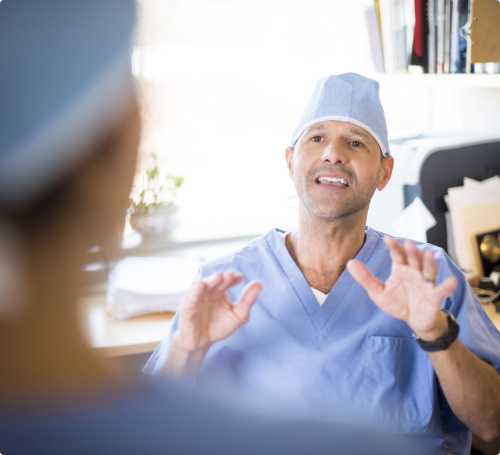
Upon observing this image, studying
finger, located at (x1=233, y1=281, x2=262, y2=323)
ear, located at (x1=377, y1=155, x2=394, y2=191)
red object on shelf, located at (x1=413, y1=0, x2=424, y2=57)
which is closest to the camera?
finger, located at (x1=233, y1=281, x2=262, y2=323)

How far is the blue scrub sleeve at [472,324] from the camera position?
1091mm

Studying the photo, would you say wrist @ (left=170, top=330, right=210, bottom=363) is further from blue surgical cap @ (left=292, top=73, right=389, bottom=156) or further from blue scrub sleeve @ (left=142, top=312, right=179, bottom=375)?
blue surgical cap @ (left=292, top=73, right=389, bottom=156)

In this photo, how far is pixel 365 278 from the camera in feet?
2.89

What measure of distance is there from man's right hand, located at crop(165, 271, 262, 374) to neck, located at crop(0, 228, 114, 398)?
517mm

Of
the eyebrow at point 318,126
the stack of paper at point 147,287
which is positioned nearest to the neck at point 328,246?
the eyebrow at point 318,126

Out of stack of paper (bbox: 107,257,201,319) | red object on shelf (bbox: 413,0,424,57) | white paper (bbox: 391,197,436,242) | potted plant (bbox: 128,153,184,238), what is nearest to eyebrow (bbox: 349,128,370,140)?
white paper (bbox: 391,197,436,242)

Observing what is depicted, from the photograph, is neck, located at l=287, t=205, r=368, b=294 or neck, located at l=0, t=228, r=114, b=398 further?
neck, located at l=287, t=205, r=368, b=294

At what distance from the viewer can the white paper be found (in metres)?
1.61

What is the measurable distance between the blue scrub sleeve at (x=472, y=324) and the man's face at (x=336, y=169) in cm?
27

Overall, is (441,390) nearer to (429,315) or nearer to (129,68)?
(429,315)

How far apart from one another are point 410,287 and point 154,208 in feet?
4.33

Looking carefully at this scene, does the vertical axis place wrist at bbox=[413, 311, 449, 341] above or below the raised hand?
below

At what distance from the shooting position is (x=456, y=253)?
1623 mm

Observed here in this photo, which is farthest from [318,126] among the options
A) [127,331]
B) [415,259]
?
[127,331]
